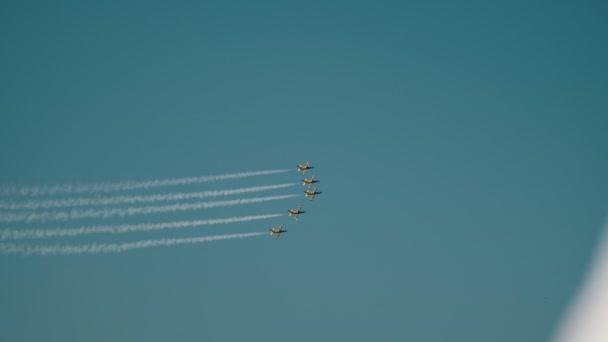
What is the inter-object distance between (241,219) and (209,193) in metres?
6.70

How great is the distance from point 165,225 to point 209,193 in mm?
8066

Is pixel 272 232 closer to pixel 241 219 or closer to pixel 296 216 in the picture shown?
pixel 296 216

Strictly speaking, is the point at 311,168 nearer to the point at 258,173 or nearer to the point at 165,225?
the point at 258,173

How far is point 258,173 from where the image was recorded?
531 feet

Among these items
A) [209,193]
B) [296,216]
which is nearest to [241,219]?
[209,193]

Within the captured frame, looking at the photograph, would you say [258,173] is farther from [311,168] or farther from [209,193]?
[311,168]

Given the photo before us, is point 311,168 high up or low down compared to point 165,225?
up

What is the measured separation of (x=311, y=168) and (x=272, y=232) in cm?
1291

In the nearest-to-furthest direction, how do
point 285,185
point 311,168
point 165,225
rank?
point 165,225
point 285,185
point 311,168

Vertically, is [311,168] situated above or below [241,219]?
above

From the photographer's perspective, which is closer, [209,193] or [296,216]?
[209,193]

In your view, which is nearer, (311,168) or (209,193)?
(209,193)

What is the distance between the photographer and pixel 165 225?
156 meters

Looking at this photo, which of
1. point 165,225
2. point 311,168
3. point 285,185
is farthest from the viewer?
point 311,168
